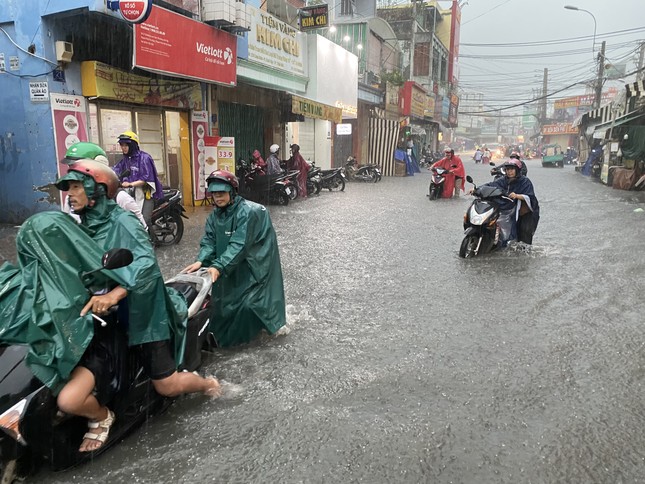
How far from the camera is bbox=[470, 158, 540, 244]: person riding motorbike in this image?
7.64 m

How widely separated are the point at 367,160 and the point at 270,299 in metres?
24.0

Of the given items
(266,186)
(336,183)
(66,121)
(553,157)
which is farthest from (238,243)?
(553,157)

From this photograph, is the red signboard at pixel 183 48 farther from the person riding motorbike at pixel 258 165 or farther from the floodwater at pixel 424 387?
the floodwater at pixel 424 387

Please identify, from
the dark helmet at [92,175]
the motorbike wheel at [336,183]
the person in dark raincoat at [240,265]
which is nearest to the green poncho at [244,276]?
the person in dark raincoat at [240,265]

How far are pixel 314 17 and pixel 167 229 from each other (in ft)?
34.3

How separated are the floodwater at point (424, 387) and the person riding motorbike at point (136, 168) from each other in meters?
0.97

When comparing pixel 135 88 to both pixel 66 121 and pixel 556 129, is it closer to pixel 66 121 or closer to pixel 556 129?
pixel 66 121

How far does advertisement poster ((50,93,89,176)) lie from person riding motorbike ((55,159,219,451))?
6679mm

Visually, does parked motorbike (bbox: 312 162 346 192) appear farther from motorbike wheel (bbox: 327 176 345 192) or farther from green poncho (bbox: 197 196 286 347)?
green poncho (bbox: 197 196 286 347)

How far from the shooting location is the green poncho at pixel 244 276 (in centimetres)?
378

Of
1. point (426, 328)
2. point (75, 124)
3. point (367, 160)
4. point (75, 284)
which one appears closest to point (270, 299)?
point (426, 328)

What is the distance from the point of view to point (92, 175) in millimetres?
2551

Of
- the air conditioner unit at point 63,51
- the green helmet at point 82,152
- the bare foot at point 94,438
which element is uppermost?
the air conditioner unit at point 63,51

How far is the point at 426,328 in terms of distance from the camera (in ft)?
15.3
